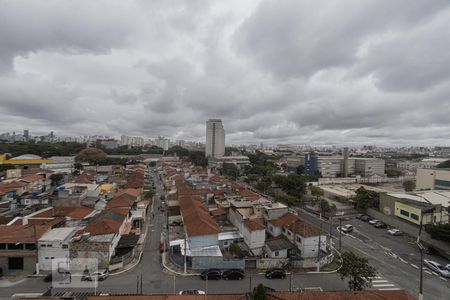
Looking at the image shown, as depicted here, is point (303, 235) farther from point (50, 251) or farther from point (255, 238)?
point (50, 251)

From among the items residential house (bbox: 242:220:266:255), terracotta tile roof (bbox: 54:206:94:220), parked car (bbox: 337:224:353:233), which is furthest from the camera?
parked car (bbox: 337:224:353:233)

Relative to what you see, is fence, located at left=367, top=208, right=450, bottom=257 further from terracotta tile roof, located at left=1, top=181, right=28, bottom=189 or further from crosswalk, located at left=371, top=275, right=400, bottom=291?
terracotta tile roof, located at left=1, top=181, right=28, bottom=189

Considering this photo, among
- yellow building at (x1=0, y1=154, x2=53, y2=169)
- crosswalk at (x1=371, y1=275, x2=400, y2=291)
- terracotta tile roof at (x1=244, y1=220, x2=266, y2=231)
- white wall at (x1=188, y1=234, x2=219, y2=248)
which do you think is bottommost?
crosswalk at (x1=371, y1=275, x2=400, y2=291)

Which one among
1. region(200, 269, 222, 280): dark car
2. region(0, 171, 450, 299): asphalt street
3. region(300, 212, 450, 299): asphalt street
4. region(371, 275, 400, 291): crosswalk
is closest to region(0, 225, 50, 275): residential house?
region(0, 171, 450, 299): asphalt street

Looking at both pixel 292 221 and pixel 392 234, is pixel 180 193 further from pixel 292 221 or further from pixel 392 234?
pixel 392 234

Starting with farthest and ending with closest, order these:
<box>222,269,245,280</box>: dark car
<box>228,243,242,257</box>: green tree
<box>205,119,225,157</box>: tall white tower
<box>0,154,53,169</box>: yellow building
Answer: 1. <box>205,119,225,157</box>: tall white tower
2. <box>0,154,53,169</box>: yellow building
3. <box>228,243,242,257</box>: green tree
4. <box>222,269,245,280</box>: dark car

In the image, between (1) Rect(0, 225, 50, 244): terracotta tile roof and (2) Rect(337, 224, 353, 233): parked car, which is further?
(2) Rect(337, 224, 353, 233): parked car
